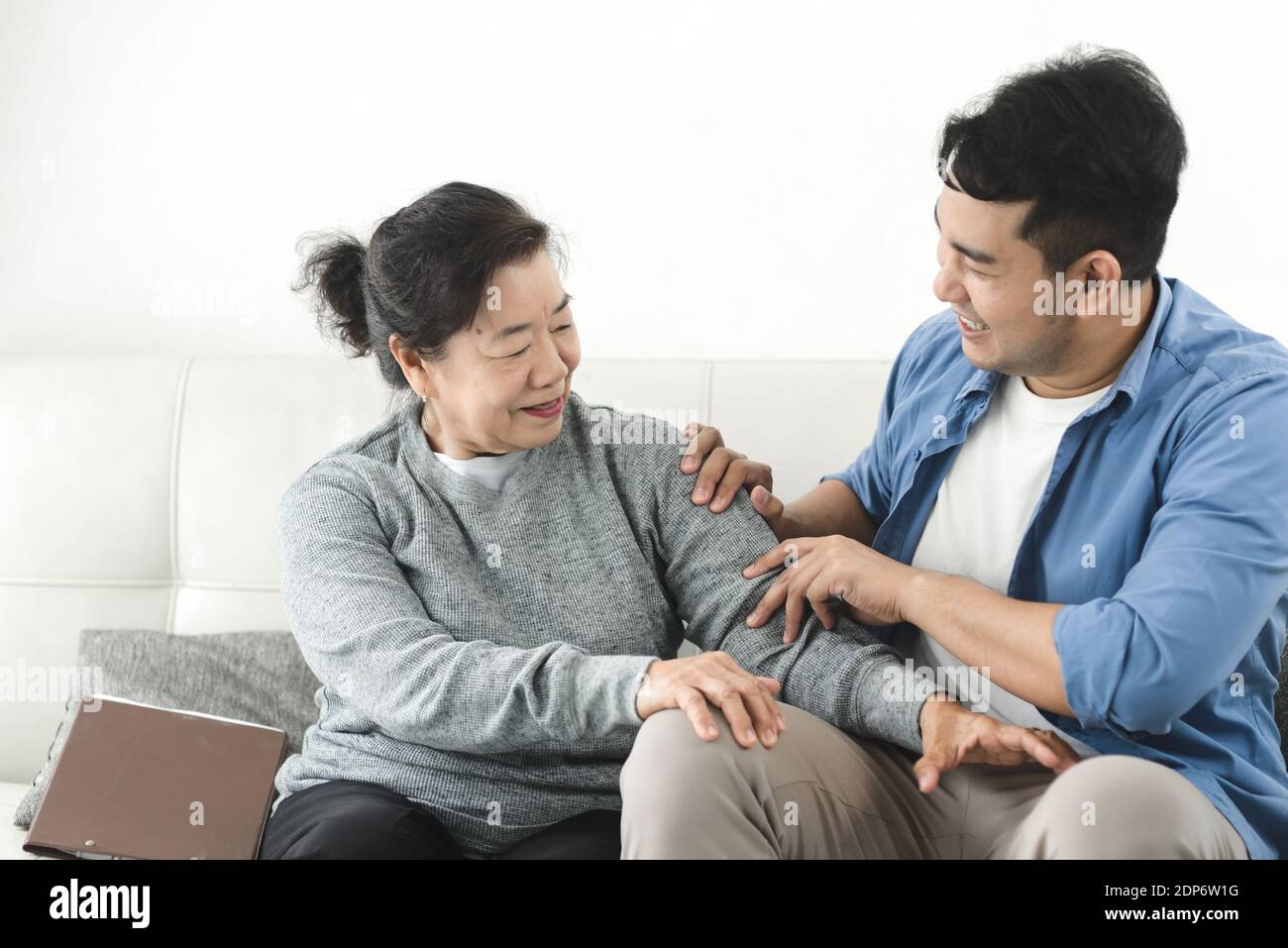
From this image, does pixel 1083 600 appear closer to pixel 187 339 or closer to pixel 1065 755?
pixel 1065 755

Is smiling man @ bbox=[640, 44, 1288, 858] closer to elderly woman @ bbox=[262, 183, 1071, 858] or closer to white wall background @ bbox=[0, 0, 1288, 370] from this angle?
elderly woman @ bbox=[262, 183, 1071, 858]

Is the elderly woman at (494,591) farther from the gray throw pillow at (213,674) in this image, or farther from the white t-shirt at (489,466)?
the gray throw pillow at (213,674)

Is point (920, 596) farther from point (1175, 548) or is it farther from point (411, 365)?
point (411, 365)

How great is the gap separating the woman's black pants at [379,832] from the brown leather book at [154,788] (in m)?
0.09

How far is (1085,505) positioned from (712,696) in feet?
1.64

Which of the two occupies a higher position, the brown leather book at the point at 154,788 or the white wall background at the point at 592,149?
→ the white wall background at the point at 592,149

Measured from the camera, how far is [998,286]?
143 centimetres

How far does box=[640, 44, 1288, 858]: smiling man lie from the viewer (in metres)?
1.25

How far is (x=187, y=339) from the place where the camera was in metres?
2.43

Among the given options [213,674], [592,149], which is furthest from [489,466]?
[592,149]

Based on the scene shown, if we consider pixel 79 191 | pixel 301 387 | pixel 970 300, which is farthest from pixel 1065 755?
pixel 79 191

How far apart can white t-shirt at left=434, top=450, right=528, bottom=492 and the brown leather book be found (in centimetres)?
45

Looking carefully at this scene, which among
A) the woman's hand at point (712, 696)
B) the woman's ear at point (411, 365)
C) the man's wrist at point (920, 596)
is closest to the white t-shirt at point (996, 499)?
the man's wrist at point (920, 596)

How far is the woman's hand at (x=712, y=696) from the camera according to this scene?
4.06 ft
